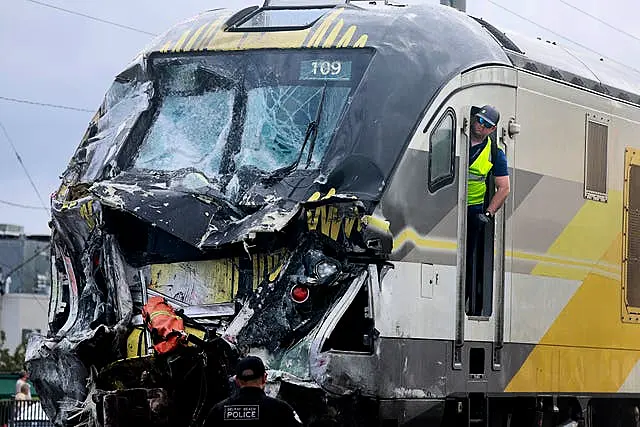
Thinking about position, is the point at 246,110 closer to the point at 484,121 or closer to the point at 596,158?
the point at 484,121

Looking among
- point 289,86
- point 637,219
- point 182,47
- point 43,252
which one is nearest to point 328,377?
point 289,86

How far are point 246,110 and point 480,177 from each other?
187 centimetres

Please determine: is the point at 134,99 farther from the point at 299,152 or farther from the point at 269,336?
the point at 269,336

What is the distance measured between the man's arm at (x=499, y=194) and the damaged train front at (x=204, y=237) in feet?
4.67

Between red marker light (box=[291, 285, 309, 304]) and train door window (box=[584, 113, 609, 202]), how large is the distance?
342 cm

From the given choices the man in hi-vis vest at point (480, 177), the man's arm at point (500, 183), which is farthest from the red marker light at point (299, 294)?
the man's arm at point (500, 183)

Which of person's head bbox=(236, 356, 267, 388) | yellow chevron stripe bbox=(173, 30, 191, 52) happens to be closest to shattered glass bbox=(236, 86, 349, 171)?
yellow chevron stripe bbox=(173, 30, 191, 52)

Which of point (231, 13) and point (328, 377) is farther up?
point (231, 13)

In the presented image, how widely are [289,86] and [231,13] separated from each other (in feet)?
3.78

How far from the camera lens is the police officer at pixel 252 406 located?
8.48 meters

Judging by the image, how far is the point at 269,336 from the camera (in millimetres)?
10898

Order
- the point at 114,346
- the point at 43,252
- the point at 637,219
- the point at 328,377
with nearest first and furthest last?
the point at 328,377 → the point at 114,346 → the point at 637,219 → the point at 43,252

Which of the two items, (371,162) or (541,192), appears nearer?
(371,162)

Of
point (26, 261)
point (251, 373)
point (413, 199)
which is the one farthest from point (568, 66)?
point (26, 261)
